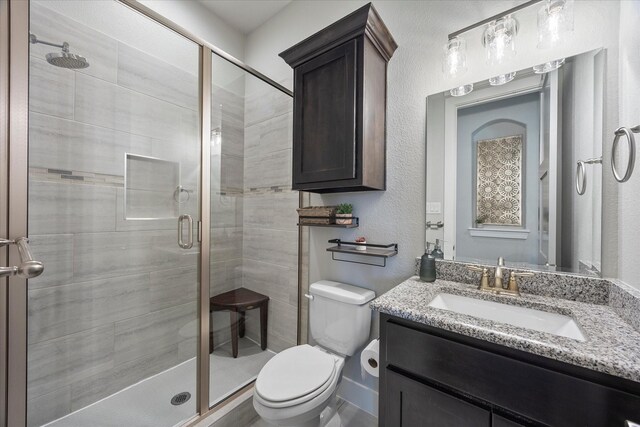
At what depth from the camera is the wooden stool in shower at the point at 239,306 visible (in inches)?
70.1

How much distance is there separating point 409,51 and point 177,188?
1.63 metres

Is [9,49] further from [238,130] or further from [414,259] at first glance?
[414,259]

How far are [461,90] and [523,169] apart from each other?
487mm

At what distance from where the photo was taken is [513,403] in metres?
0.73

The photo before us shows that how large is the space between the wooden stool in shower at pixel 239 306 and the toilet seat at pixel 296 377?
0.60m

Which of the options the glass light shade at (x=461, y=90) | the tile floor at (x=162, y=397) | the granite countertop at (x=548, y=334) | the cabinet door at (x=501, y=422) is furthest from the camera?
the tile floor at (x=162, y=397)

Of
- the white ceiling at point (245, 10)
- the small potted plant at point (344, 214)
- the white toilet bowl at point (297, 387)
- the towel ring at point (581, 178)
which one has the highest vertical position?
the white ceiling at point (245, 10)

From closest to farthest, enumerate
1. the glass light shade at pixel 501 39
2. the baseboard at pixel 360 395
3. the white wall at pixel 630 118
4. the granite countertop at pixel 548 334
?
the granite countertop at pixel 548 334 < the white wall at pixel 630 118 < the glass light shade at pixel 501 39 < the baseboard at pixel 360 395

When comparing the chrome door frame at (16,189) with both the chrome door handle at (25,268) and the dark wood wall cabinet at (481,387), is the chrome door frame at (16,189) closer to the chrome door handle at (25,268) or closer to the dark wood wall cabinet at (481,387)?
the chrome door handle at (25,268)

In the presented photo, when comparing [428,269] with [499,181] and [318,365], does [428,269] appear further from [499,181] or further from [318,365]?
[318,365]

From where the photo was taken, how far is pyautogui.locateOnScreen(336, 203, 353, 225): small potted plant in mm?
1596

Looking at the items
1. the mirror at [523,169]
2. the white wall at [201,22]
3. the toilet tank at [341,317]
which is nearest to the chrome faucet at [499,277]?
the mirror at [523,169]

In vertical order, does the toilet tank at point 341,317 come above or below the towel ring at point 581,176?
below

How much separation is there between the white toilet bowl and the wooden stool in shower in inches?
24.1
